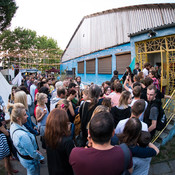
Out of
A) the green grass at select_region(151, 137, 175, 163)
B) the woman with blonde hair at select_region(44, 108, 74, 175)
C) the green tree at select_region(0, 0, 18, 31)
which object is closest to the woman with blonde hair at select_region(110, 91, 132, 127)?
the woman with blonde hair at select_region(44, 108, 74, 175)

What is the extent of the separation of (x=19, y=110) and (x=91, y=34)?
15767 millimetres

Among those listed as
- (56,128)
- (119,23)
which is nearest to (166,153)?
(56,128)

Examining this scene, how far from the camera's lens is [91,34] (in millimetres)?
17094

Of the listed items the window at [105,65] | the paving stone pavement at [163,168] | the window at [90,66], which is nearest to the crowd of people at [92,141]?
the paving stone pavement at [163,168]

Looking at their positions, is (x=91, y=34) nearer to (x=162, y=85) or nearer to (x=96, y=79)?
(x=96, y=79)

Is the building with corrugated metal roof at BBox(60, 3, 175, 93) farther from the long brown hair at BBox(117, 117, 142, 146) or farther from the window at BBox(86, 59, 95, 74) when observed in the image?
the long brown hair at BBox(117, 117, 142, 146)

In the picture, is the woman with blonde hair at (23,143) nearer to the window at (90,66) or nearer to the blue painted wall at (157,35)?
the blue painted wall at (157,35)

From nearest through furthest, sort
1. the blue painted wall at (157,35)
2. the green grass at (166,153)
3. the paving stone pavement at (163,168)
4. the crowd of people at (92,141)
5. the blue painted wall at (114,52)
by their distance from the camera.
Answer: the crowd of people at (92,141)
the paving stone pavement at (163,168)
the green grass at (166,153)
the blue painted wall at (157,35)
the blue painted wall at (114,52)

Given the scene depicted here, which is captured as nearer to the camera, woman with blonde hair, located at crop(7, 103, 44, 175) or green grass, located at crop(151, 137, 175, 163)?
woman with blonde hair, located at crop(7, 103, 44, 175)

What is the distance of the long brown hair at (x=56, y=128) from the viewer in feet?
6.17

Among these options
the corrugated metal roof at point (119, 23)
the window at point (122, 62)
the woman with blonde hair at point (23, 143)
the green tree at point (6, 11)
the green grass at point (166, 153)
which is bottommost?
the green grass at point (166, 153)

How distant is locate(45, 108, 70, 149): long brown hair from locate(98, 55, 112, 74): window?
11.5 metres

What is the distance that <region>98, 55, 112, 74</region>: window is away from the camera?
43.6ft

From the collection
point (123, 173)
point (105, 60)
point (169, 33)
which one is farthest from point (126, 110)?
point (105, 60)
